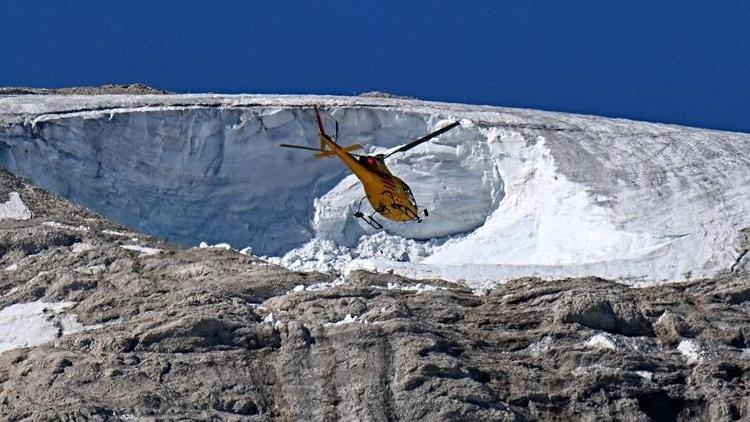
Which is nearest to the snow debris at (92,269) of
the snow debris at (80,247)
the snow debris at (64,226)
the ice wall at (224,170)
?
the snow debris at (80,247)

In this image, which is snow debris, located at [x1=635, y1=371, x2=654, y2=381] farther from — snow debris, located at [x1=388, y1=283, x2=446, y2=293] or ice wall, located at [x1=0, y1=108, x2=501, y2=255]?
ice wall, located at [x1=0, y1=108, x2=501, y2=255]

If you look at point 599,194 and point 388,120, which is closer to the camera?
point 599,194

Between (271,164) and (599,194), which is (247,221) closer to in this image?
(271,164)

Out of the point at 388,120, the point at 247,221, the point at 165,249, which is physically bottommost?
the point at 165,249

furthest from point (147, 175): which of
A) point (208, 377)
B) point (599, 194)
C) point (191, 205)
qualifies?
point (208, 377)

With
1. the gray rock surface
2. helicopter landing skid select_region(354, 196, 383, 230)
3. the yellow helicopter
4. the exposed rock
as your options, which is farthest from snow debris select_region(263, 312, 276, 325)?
the exposed rock

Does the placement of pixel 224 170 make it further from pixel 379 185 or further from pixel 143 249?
pixel 143 249

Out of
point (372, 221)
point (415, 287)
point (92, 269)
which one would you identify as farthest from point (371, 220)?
point (92, 269)
